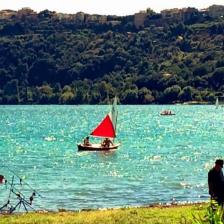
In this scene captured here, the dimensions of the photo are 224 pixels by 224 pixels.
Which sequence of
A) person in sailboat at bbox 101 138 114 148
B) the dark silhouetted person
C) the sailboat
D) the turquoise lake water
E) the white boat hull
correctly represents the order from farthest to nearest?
person in sailboat at bbox 101 138 114 148 < the white boat hull < the sailboat < the turquoise lake water < the dark silhouetted person

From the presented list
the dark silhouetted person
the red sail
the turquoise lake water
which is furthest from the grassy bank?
the red sail

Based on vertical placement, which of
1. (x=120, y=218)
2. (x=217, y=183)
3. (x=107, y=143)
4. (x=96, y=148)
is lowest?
(x=96, y=148)

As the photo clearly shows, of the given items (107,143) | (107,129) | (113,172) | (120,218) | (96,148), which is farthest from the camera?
(107,143)

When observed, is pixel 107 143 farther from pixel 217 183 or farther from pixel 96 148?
pixel 217 183

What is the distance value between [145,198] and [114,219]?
14088 mm

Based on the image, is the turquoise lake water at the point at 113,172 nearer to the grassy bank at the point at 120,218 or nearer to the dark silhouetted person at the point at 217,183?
the grassy bank at the point at 120,218

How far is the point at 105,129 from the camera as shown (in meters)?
67.6

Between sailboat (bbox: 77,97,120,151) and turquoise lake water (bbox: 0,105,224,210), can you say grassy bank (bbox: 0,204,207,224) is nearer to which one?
turquoise lake water (bbox: 0,105,224,210)

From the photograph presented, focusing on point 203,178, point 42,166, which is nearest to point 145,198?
point 203,178

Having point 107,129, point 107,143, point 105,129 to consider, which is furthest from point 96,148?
point 107,129

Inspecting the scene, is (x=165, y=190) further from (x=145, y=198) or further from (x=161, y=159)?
(x=161, y=159)

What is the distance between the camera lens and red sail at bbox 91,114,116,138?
220ft

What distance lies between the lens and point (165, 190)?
3953 cm

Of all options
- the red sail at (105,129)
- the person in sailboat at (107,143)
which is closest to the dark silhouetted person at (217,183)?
the red sail at (105,129)
